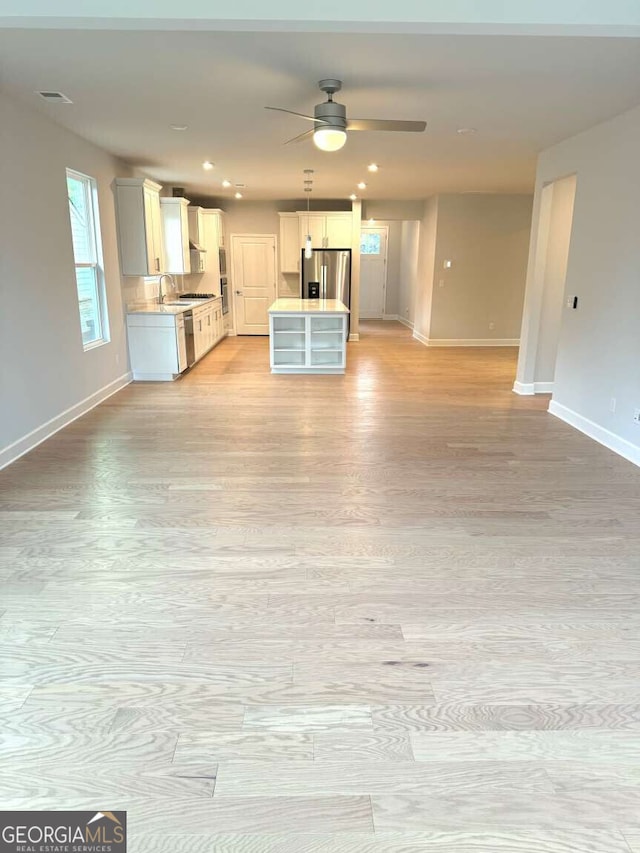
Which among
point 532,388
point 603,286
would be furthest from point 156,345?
point 603,286

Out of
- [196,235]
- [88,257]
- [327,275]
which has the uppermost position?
[196,235]

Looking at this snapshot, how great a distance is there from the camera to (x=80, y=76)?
11.3 ft

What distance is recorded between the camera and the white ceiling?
9.45ft

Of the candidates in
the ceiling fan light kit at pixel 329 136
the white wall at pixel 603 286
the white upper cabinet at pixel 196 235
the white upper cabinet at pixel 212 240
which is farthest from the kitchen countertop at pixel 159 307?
the white wall at pixel 603 286

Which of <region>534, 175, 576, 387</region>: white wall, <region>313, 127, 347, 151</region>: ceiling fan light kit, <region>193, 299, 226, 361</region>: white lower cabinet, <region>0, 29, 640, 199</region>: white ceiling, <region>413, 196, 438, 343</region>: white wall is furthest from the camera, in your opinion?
<region>413, 196, 438, 343</region>: white wall

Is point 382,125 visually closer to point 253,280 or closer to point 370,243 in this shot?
point 253,280

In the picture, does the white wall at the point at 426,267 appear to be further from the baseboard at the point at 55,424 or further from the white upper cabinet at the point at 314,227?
the baseboard at the point at 55,424

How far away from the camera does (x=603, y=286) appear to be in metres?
4.61

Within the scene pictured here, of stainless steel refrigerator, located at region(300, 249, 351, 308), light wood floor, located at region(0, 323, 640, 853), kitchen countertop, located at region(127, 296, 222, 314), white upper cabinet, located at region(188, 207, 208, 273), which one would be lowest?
light wood floor, located at region(0, 323, 640, 853)

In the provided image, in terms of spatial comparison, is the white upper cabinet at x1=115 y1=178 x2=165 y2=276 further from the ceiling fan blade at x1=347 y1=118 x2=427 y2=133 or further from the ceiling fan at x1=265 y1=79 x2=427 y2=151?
the ceiling fan blade at x1=347 y1=118 x2=427 y2=133

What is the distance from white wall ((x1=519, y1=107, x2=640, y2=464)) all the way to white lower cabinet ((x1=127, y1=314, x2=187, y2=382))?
4.51 meters

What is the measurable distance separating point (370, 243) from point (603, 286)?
9642 millimetres

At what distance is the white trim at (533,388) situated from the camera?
630 centimetres

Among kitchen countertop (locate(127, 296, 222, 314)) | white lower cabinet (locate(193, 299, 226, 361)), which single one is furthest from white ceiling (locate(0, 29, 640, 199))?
white lower cabinet (locate(193, 299, 226, 361))
